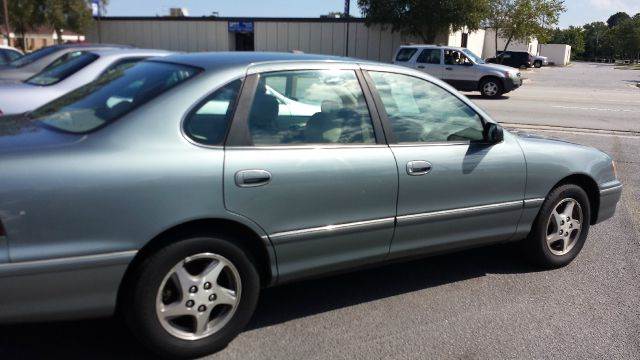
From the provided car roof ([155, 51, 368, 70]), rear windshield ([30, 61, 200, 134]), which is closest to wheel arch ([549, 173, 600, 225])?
car roof ([155, 51, 368, 70])

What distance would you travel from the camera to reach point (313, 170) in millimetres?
3211

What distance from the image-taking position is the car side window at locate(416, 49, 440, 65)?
2056 centimetres

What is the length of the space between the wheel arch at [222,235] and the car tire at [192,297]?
0.04 m

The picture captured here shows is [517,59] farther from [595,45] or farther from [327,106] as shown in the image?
[595,45]

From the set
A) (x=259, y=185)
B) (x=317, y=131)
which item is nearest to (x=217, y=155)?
(x=259, y=185)

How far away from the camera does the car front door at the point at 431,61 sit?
2052 cm

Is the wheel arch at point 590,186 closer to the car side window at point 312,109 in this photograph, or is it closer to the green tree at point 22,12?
the car side window at point 312,109

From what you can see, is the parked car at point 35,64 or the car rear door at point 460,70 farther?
the car rear door at point 460,70

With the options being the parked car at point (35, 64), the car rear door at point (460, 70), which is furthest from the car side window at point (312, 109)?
the car rear door at point (460, 70)

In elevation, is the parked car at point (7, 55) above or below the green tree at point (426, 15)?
below

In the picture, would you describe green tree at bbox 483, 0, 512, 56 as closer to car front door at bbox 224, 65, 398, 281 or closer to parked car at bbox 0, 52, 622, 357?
parked car at bbox 0, 52, 622, 357

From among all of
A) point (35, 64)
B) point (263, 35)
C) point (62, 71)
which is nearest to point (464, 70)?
point (35, 64)

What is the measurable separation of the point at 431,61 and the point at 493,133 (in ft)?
57.0

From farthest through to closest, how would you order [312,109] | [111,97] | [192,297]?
[312,109], [111,97], [192,297]
